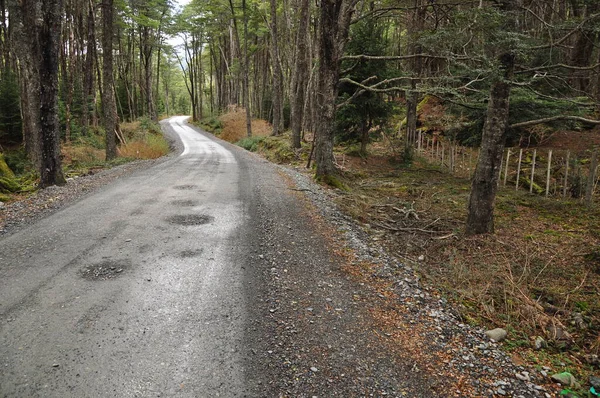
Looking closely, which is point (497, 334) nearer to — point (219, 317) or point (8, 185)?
point (219, 317)

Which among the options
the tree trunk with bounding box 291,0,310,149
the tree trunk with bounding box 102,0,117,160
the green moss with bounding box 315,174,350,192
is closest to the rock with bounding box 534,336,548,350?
the green moss with bounding box 315,174,350,192

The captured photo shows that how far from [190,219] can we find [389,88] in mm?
5917

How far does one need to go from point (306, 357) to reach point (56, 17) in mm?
9850

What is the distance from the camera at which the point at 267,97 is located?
3278 centimetres

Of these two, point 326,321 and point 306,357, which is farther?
point 326,321

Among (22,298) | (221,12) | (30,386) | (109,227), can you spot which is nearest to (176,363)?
(30,386)

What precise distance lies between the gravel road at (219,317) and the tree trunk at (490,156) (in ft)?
6.83

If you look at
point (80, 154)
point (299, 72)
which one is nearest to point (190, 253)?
point (80, 154)

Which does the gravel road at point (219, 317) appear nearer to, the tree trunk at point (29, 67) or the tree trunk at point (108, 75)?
the tree trunk at point (29, 67)

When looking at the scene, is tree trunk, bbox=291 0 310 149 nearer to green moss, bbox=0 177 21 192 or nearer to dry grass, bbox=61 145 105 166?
dry grass, bbox=61 145 105 166

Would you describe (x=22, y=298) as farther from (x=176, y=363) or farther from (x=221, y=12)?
(x=221, y=12)

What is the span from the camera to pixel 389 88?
899cm

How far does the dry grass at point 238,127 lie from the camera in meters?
27.9

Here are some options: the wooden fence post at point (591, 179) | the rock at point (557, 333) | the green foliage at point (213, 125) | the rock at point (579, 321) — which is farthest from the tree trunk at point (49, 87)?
the green foliage at point (213, 125)
